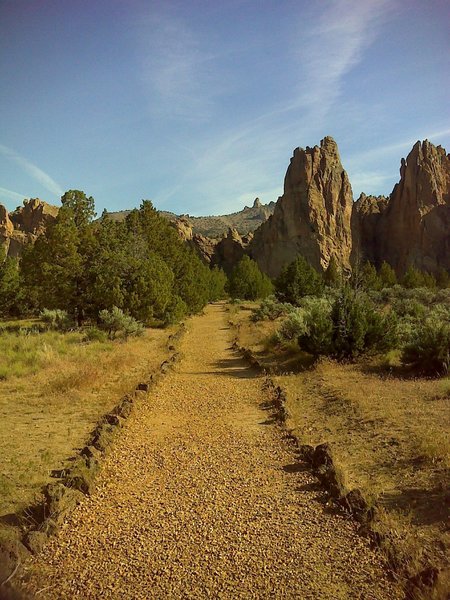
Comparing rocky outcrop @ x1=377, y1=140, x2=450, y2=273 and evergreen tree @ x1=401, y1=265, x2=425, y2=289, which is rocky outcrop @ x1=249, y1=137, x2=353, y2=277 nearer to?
rocky outcrop @ x1=377, y1=140, x2=450, y2=273

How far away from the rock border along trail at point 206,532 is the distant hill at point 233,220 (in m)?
132

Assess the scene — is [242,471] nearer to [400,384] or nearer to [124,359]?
[400,384]

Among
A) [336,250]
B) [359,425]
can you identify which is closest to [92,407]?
[359,425]

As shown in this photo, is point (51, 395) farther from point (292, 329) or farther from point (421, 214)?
point (421, 214)

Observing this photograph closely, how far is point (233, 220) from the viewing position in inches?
6772

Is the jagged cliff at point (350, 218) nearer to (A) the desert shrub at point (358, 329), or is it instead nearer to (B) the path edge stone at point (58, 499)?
(A) the desert shrub at point (358, 329)

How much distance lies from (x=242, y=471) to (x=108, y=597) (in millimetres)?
2877

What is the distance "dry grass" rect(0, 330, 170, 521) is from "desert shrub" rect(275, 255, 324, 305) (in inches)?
884

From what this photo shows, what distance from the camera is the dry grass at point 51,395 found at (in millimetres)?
6273

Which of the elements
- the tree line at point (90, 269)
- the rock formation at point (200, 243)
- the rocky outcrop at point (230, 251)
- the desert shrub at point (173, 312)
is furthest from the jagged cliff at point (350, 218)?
the tree line at point (90, 269)

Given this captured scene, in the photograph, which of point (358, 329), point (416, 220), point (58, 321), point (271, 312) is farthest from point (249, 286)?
point (358, 329)

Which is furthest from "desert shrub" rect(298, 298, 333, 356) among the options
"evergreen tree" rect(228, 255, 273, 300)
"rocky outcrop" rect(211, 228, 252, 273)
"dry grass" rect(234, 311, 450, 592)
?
"rocky outcrop" rect(211, 228, 252, 273)

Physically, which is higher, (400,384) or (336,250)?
(336,250)

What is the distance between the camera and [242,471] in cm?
624
